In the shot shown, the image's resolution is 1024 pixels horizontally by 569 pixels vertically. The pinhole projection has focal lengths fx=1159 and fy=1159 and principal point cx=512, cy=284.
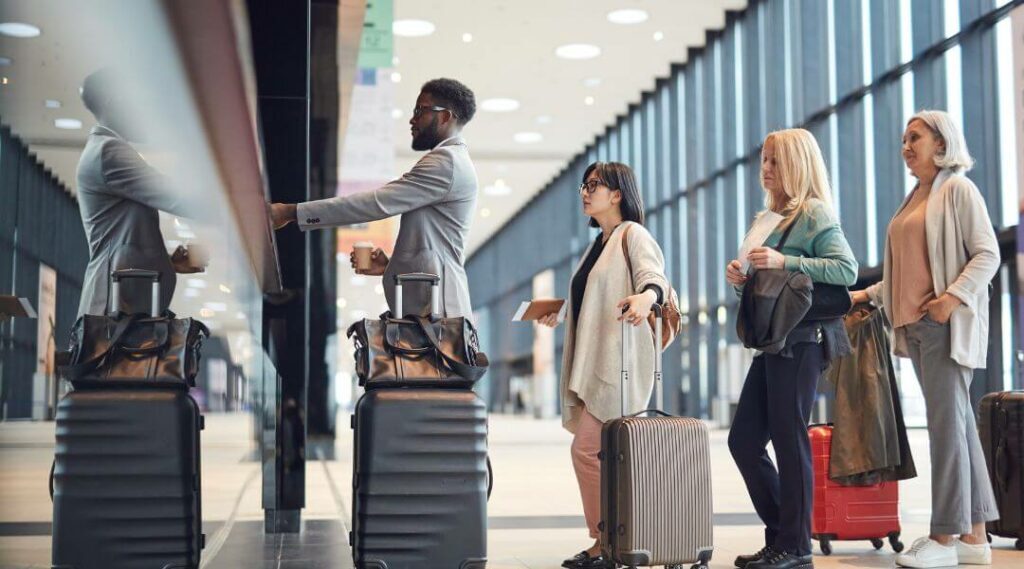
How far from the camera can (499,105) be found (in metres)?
19.0

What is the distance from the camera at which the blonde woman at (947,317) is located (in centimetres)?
384

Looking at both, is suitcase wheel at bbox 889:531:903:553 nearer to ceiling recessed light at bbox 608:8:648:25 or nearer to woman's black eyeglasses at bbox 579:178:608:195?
woman's black eyeglasses at bbox 579:178:608:195

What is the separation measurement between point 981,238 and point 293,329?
2.66 metres

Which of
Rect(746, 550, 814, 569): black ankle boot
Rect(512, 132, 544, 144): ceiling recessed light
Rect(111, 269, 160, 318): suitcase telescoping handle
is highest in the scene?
Rect(512, 132, 544, 144): ceiling recessed light

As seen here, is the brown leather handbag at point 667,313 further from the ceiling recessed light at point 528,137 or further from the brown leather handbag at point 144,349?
the ceiling recessed light at point 528,137

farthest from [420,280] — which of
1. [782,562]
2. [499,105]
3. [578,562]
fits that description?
[499,105]

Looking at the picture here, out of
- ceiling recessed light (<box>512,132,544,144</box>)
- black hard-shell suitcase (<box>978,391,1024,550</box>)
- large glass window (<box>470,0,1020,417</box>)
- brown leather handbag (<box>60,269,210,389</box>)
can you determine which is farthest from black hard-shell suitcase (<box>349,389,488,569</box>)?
ceiling recessed light (<box>512,132,544,144</box>)

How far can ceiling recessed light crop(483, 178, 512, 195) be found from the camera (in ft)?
78.2

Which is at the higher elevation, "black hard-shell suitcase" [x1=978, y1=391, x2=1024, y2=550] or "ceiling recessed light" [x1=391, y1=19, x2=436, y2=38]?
"ceiling recessed light" [x1=391, y1=19, x2=436, y2=38]

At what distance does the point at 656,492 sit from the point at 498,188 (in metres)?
21.1

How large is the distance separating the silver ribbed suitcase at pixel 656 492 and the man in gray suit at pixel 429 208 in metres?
0.61

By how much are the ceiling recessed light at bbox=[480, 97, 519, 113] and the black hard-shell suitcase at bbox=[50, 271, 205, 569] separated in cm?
1658

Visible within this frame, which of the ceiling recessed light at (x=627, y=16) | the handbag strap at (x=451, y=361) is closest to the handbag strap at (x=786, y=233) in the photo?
the handbag strap at (x=451, y=361)

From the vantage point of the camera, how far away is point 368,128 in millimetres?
8602
